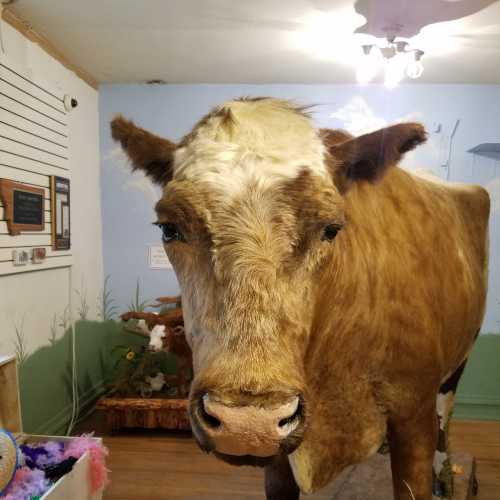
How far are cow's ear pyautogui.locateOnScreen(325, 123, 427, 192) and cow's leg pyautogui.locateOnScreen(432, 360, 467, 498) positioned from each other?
1.10 metres

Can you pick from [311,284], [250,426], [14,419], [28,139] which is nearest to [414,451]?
[311,284]

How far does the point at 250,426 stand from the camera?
852 mm

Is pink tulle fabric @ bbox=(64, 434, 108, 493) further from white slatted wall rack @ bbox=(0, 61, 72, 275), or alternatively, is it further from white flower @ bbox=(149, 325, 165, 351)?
white slatted wall rack @ bbox=(0, 61, 72, 275)

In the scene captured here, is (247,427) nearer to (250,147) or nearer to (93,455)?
(250,147)

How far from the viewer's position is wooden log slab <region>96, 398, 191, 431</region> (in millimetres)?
2723

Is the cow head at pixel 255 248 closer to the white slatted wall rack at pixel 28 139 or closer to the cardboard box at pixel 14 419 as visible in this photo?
the white slatted wall rack at pixel 28 139

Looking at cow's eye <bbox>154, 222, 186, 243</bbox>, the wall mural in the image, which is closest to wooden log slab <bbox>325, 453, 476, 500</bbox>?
the wall mural

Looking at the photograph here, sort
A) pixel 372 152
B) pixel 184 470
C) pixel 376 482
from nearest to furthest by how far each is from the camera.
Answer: pixel 372 152 → pixel 376 482 → pixel 184 470

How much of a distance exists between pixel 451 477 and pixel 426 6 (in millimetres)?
1977

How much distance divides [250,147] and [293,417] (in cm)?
62

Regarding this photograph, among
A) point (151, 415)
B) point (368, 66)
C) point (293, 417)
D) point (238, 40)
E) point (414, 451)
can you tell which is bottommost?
point (151, 415)

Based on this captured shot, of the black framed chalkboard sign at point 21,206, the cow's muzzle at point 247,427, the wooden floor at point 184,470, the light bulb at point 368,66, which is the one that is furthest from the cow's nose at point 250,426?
the black framed chalkboard sign at point 21,206

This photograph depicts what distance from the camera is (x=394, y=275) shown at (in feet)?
4.87

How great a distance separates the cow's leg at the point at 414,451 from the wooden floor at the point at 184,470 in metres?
0.67
